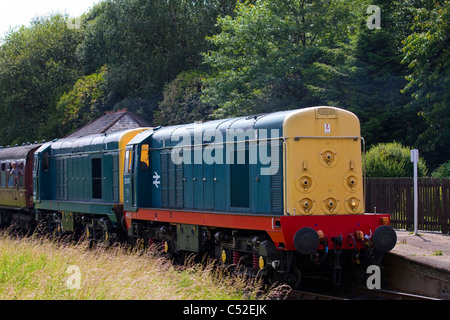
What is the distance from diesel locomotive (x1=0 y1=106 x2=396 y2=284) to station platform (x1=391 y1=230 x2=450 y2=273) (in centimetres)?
110

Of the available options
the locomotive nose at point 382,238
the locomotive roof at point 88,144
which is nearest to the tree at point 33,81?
the locomotive roof at point 88,144

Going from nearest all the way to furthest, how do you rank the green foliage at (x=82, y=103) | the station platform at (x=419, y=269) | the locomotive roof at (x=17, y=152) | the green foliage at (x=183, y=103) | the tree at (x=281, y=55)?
the station platform at (x=419, y=269)
the locomotive roof at (x=17, y=152)
the tree at (x=281, y=55)
the green foliage at (x=183, y=103)
the green foliage at (x=82, y=103)

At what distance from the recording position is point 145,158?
15.7 metres

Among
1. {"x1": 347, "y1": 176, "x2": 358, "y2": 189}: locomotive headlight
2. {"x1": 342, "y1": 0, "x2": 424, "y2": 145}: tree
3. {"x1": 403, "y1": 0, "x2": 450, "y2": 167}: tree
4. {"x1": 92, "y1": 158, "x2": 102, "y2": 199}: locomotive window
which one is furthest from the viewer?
{"x1": 342, "y1": 0, "x2": 424, "y2": 145}: tree

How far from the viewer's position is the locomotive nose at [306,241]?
10086 mm

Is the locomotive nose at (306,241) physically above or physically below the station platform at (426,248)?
above

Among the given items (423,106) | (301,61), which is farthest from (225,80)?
(423,106)

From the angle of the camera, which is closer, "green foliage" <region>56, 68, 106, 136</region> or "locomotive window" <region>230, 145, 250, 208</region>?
"locomotive window" <region>230, 145, 250, 208</region>

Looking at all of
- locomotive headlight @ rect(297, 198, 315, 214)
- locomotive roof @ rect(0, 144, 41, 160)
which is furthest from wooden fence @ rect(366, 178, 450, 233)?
locomotive roof @ rect(0, 144, 41, 160)

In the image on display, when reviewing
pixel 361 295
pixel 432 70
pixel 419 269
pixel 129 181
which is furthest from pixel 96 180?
pixel 432 70

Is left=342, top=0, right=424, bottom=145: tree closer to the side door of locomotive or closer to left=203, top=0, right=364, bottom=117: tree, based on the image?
left=203, top=0, right=364, bottom=117: tree

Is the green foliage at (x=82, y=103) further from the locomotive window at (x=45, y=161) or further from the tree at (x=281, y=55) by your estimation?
the locomotive window at (x=45, y=161)

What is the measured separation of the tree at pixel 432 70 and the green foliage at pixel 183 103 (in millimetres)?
15897

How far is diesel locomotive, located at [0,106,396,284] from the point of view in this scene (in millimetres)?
10812
